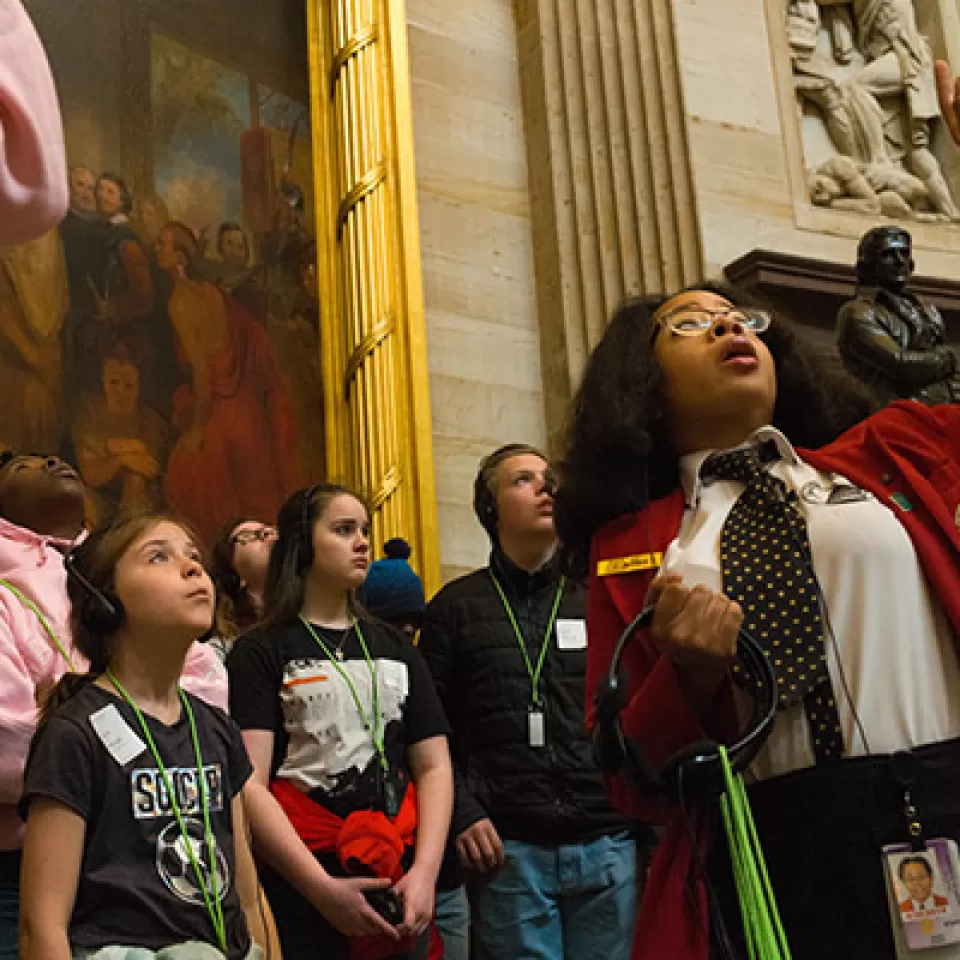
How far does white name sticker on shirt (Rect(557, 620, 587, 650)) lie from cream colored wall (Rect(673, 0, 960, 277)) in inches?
137

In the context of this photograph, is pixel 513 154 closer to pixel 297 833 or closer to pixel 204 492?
pixel 204 492

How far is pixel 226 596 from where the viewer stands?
4504 millimetres

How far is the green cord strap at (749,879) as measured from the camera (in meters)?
1.73

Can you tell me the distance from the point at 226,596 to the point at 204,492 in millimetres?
1530

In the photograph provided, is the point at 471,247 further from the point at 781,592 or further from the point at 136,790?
the point at 781,592

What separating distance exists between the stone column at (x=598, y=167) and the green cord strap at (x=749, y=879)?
16.2 feet

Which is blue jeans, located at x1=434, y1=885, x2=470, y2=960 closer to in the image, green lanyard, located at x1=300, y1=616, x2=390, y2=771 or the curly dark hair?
green lanyard, located at x1=300, y1=616, x2=390, y2=771

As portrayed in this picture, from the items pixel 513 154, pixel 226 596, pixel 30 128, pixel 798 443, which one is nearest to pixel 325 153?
pixel 513 154

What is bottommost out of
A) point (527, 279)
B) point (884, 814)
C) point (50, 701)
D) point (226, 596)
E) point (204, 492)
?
point (884, 814)

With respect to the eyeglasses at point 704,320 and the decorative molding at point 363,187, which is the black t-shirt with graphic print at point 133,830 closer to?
the eyeglasses at point 704,320

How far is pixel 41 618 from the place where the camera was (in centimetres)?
301

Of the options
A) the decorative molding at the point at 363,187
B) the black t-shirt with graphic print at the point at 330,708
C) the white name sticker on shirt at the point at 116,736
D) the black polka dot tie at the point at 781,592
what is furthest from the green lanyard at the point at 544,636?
the decorative molding at the point at 363,187

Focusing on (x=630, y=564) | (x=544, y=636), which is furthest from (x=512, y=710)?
(x=630, y=564)

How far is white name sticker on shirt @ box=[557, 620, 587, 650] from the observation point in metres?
3.96
